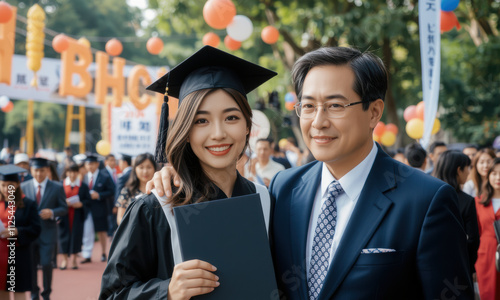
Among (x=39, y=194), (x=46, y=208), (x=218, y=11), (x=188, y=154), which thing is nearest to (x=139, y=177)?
(x=46, y=208)

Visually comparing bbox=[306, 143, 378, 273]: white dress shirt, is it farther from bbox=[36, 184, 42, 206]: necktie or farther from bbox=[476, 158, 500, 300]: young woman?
bbox=[36, 184, 42, 206]: necktie

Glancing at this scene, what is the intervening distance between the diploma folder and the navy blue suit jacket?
22 cm

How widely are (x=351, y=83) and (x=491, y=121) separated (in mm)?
13367

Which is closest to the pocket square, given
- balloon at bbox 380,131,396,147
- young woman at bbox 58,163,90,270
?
young woman at bbox 58,163,90,270

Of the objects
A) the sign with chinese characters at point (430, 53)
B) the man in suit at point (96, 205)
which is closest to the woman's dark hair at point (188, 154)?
the sign with chinese characters at point (430, 53)

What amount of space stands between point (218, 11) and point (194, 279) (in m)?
6.34

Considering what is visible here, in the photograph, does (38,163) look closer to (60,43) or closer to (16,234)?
(16,234)

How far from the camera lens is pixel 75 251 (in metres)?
8.21

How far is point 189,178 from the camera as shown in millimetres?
2080

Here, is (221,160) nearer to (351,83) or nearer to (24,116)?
(351,83)

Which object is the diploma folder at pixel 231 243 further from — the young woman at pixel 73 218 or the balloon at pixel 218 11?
the young woman at pixel 73 218

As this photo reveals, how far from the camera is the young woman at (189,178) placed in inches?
73.0

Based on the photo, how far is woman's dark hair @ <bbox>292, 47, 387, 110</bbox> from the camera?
76.2 inches

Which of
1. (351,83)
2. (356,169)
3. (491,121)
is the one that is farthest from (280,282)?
(491,121)
